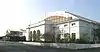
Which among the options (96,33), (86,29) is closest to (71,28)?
→ (86,29)

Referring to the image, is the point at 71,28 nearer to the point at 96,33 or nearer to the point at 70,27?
the point at 70,27

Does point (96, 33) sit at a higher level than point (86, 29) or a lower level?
lower

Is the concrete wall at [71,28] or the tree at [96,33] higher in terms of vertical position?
the concrete wall at [71,28]

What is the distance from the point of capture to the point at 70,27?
4484cm

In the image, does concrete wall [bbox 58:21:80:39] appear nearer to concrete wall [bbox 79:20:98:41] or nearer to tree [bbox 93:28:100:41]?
concrete wall [bbox 79:20:98:41]

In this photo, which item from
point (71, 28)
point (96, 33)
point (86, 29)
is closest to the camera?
point (96, 33)

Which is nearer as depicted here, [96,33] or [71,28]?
[96,33]

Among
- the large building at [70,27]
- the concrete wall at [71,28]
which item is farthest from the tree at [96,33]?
the concrete wall at [71,28]

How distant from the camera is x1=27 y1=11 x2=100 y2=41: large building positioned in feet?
140

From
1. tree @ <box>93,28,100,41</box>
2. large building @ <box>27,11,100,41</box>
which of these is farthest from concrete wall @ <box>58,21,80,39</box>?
tree @ <box>93,28,100,41</box>

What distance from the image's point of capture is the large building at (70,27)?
4272cm

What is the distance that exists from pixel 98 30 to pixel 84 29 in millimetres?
3103

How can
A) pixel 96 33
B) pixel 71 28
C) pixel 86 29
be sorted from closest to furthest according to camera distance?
1. pixel 96 33
2. pixel 86 29
3. pixel 71 28

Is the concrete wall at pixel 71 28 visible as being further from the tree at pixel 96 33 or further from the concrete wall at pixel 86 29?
the tree at pixel 96 33
